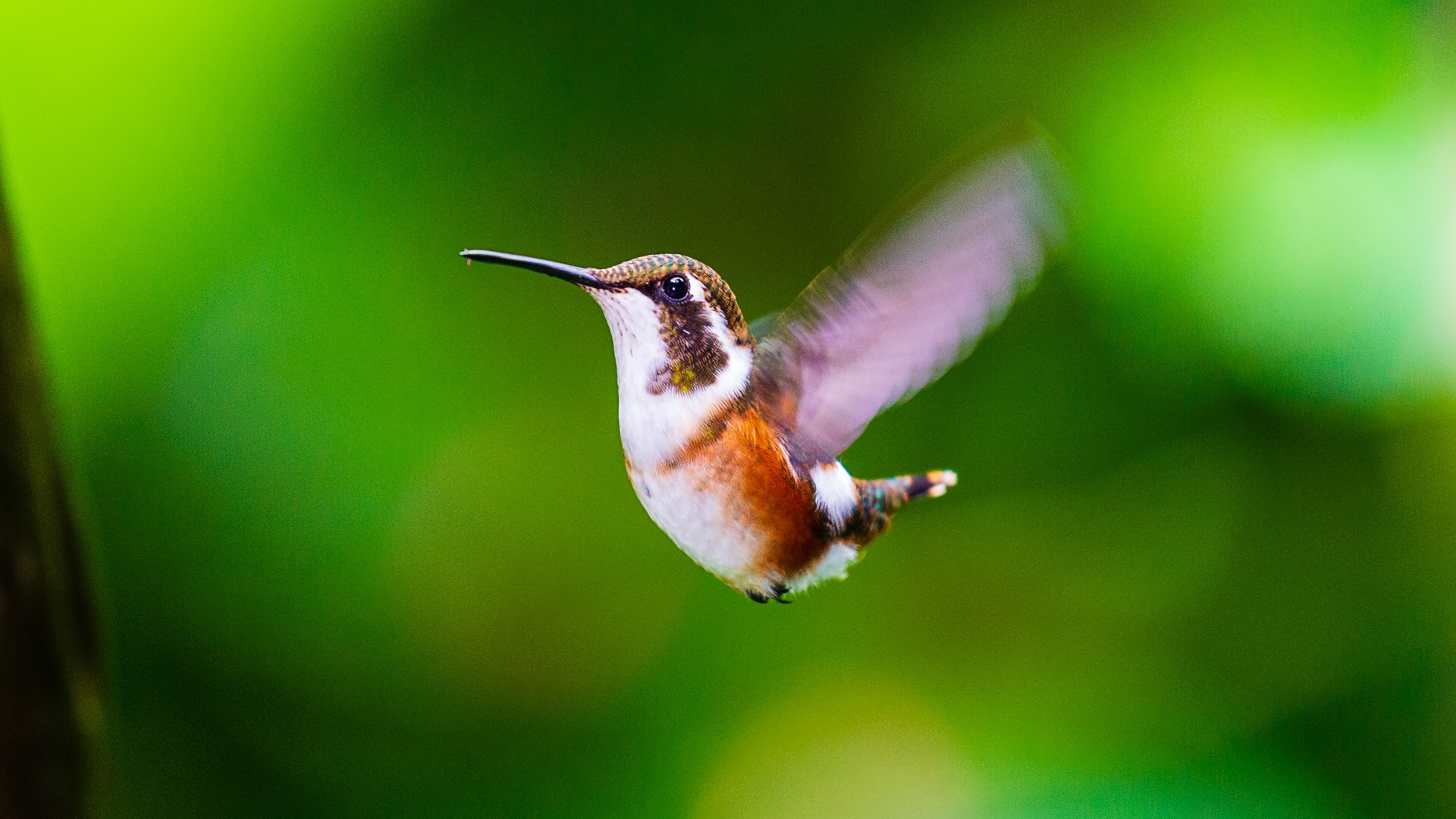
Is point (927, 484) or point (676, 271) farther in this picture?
point (927, 484)

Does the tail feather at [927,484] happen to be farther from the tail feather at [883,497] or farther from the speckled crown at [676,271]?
the speckled crown at [676,271]

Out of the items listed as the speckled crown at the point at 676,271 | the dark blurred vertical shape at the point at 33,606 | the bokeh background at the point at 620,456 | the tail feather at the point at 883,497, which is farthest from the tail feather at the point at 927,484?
the bokeh background at the point at 620,456

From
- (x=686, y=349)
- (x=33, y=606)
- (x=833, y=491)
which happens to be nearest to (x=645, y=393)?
(x=686, y=349)

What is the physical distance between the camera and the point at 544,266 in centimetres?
32

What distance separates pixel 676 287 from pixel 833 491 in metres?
0.13

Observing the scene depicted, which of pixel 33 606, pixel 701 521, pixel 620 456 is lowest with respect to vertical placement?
pixel 620 456

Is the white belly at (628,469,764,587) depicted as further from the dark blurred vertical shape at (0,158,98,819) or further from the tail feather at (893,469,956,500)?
the dark blurred vertical shape at (0,158,98,819)

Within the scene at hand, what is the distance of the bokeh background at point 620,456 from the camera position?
1662 millimetres

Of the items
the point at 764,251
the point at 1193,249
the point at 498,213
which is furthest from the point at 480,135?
the point at 1193,249

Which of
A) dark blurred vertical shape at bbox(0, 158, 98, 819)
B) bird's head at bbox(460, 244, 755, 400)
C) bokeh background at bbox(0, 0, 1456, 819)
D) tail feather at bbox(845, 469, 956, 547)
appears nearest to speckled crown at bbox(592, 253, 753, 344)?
bird's head at bbox(460, 244, 755, 400)

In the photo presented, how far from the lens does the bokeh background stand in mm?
1662

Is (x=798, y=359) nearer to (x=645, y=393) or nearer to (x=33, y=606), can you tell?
(x=645, y=393)

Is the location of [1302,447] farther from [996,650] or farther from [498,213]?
[498,213]

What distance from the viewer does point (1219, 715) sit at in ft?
5.85
